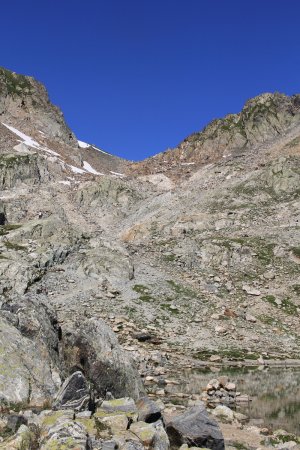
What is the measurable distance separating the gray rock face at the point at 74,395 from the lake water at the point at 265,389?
8541 mm


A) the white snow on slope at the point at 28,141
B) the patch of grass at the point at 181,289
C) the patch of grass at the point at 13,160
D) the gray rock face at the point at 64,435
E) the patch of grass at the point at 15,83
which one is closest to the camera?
the gray rock face at the point at 64,435

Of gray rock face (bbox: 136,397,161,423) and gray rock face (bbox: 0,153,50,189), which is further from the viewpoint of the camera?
gray rock face (bbox: 0,153,50,189)

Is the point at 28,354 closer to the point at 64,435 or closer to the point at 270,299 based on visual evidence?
the point at 64,435

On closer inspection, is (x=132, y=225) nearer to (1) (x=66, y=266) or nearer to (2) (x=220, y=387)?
(1) (x=66, y=266)

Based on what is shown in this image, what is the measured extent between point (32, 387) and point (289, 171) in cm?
7446

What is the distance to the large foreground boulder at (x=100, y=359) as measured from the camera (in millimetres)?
21703

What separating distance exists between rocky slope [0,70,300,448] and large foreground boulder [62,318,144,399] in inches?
2.6

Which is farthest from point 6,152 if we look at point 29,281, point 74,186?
point 29,281

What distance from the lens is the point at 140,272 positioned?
51906mm

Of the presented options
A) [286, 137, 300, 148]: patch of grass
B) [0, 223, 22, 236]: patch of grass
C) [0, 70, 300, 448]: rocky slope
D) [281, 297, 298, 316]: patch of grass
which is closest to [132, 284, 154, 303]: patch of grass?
[0, 70, 300, 448]: rocky slope

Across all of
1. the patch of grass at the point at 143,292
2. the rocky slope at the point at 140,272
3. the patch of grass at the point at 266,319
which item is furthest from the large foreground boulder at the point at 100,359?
the patch of grass at the point at 266,319

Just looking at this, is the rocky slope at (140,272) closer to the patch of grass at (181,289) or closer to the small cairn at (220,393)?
the patch of grass at (181,289)

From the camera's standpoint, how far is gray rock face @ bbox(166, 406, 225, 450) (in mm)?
15156

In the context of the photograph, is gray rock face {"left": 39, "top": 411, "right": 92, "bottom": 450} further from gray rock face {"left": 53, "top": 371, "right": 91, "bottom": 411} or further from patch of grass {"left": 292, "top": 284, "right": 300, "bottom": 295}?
patch of grass {"left": 292, "top": 284, "right": 300, "bottom": 295}
